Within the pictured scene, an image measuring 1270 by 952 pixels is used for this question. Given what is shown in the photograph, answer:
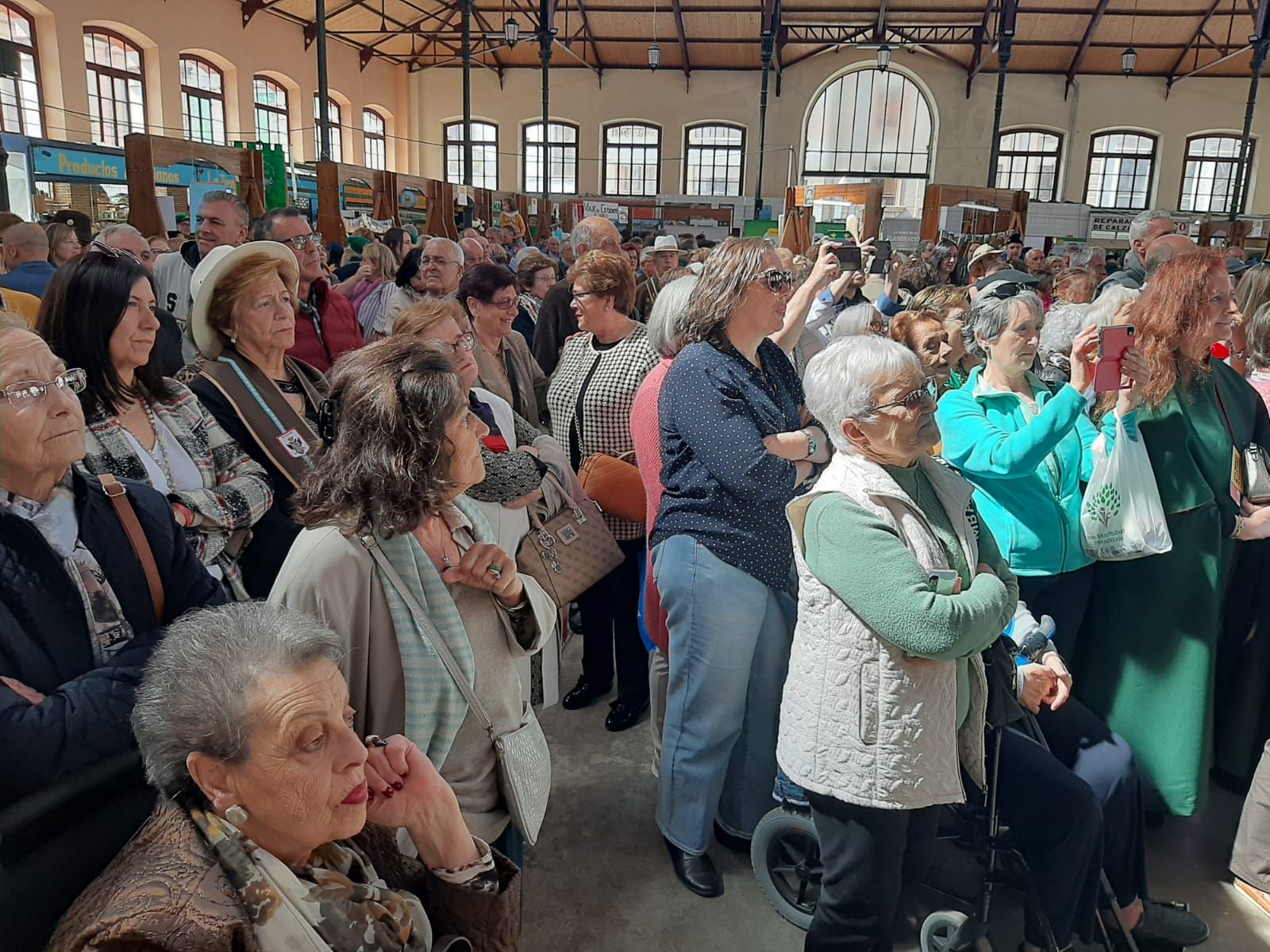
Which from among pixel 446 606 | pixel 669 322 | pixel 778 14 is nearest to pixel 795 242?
pixel 669 322

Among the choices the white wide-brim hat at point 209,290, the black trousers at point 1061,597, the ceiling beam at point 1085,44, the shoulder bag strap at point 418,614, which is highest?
the ceiling beam at point 1085,44

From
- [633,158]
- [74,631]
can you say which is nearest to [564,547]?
[74,631]

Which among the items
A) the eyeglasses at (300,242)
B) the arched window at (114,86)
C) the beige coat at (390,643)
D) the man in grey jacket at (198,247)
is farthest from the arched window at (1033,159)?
the beige coat at (390,643)

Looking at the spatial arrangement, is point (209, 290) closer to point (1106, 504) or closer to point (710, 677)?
point (710, 677)

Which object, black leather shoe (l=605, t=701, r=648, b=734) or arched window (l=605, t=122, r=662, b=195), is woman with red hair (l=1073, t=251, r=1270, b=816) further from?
arched window (l=605, t=122, r=662, b=195)

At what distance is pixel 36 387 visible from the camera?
1458 mm

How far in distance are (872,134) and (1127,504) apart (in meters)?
23.3

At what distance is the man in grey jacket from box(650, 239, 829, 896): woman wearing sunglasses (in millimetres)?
2347

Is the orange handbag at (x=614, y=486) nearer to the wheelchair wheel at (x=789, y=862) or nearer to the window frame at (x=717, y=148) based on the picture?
the wheelchair wheel at (x=789, y=862)

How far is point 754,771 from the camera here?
7.92 ft

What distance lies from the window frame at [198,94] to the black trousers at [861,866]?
17.8 m

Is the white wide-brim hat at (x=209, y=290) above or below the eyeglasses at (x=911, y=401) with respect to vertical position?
above

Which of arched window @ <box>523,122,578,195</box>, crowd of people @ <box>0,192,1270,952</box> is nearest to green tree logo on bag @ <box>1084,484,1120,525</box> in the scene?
crowd of people @ <box>0,192,1270,952</box>

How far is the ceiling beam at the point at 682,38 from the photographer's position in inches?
795
